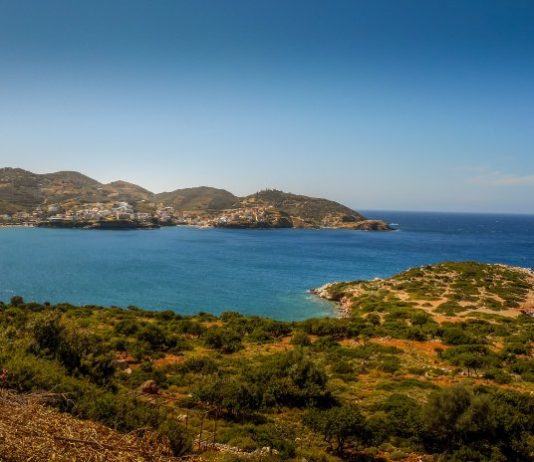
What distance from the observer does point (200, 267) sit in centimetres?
7631

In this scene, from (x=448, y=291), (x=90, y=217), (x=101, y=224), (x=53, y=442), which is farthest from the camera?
(x=90, y=217)

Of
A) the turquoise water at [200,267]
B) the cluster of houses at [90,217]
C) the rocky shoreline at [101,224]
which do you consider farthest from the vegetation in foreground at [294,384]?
the cluster of houses at [90,217]

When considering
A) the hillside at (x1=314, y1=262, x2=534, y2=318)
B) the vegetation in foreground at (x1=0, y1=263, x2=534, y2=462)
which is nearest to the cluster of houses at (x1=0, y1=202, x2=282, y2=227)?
the hillside at (x1=314, y1=262, x2=534, y2=318)

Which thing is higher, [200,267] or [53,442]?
[53,442]

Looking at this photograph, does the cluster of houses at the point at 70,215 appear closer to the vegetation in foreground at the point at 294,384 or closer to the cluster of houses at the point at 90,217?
the cluster of houses at the point at 90,217

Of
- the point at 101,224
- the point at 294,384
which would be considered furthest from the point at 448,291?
the point at 101,224

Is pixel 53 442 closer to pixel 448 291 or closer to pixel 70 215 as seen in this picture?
pixel 448 291

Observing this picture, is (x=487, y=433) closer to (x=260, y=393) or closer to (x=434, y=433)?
(x=434, y=433)

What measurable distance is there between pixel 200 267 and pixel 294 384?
61528 millimetres

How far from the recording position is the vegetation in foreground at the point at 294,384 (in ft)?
34.9

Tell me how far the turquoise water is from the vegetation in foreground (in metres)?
18.0

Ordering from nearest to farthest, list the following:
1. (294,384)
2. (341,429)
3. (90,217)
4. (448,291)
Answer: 1. (341,429)
2. (294,384)
3. (448,291)
4. (90,217)

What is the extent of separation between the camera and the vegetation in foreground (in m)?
10.6

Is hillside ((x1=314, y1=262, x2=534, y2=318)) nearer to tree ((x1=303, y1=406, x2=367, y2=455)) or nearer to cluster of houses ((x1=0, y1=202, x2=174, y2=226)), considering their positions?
tree ((x1=303, y1=406, x2=367, y2=455))
